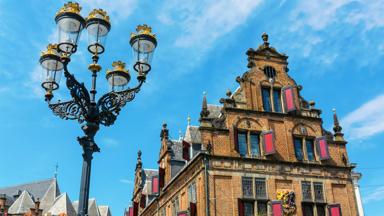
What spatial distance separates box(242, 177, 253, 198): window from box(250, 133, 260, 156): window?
1.66 meters

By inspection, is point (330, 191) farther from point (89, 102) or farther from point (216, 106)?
point (89, 102)

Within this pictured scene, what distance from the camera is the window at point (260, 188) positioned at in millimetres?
23594

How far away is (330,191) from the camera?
2502cm

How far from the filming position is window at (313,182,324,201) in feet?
81.0

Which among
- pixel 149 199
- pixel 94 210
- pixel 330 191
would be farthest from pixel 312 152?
pixel 94 210

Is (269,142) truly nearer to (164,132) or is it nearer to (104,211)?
(164,132)

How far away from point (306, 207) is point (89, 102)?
1777 centimetres

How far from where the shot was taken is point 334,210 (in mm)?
24172

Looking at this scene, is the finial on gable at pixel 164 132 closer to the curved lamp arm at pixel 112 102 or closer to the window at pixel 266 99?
the window at pixel 266 99

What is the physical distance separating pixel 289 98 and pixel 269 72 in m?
2.29

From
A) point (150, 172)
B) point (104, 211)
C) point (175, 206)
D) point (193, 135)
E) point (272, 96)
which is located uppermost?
point (272, 96)

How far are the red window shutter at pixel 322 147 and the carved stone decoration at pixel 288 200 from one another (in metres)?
3.20

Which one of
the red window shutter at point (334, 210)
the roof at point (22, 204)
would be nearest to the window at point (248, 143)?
the red window shutter at point (334, 210)

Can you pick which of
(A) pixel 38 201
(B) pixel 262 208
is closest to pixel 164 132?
(B) pixel 262 208
